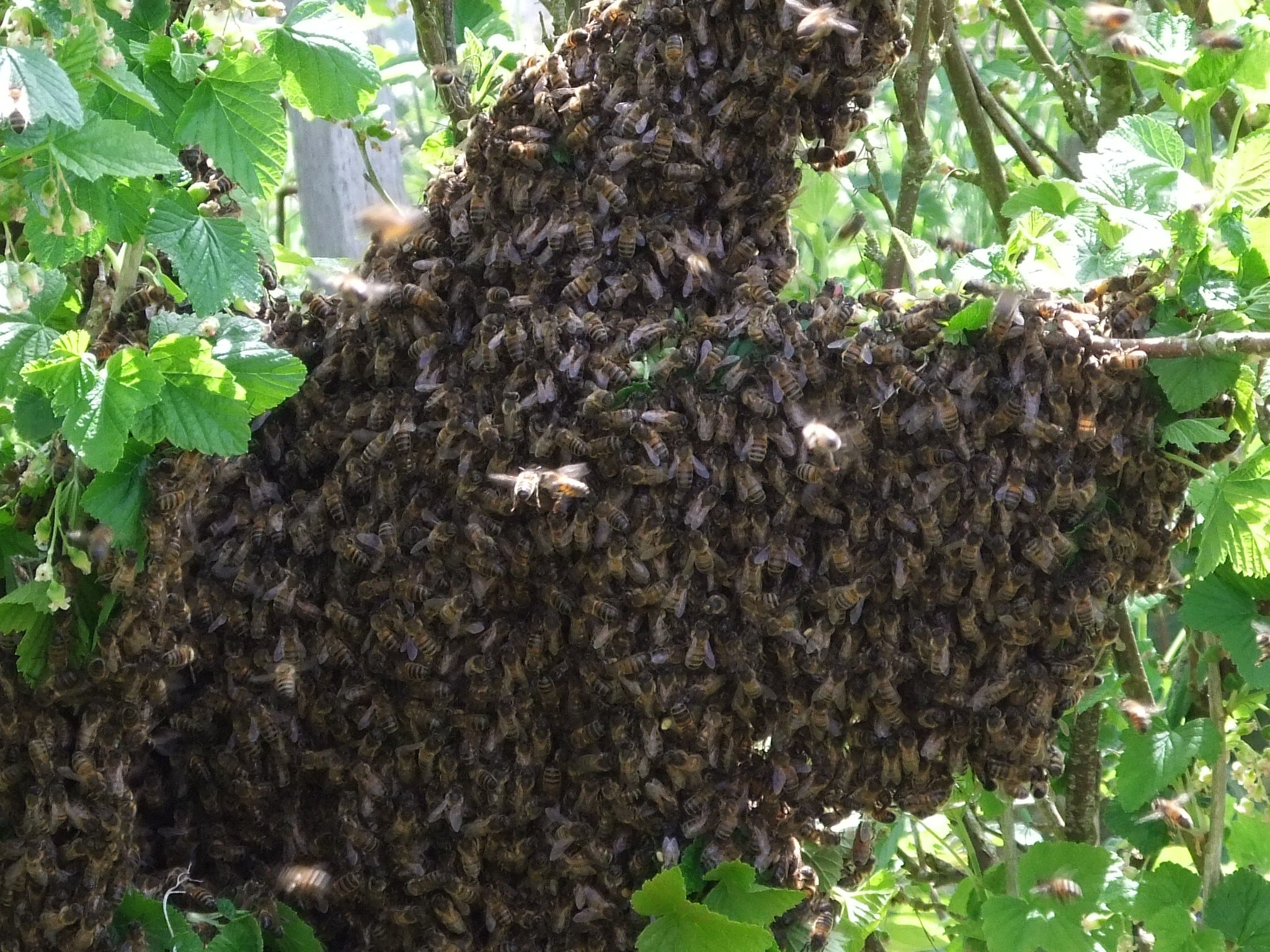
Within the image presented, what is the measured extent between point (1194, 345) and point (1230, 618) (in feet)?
2.23

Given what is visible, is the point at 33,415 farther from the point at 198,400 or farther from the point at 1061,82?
the point at 1061,82

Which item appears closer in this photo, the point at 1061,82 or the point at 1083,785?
the point at 1083,785

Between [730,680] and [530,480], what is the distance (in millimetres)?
520

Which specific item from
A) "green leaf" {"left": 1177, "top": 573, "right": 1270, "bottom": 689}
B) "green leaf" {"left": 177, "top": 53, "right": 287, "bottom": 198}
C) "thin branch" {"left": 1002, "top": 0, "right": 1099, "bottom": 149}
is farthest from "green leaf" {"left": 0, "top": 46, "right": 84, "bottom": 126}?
"thin branch" {"left": 1002, "top": 0, "right": 1099, "bottom": 149}

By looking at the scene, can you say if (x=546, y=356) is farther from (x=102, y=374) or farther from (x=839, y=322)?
(x=102, y=374)

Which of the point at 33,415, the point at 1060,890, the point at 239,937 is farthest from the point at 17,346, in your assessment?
the point at 1060,890

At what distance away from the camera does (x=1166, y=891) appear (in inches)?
106

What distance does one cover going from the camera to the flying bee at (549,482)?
2.10 m

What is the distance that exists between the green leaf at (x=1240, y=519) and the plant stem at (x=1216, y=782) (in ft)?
1.79


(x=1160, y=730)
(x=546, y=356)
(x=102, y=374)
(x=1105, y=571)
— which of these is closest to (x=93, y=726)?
(x=102, y=374)

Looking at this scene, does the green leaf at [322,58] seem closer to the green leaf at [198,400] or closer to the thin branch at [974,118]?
the green leaf at [198,400]

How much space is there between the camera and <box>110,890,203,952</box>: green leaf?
7.35 feet

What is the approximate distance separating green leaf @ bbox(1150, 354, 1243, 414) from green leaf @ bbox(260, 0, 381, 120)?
1.49 metres

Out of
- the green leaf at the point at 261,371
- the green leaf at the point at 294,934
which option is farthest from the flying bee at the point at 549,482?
the green leaf at the point at 294,934
